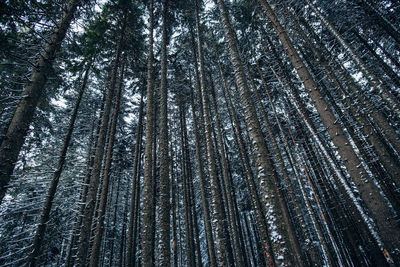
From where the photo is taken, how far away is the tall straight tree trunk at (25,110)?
4.02 meters

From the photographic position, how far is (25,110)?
4602 millimetres

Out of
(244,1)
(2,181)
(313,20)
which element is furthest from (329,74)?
(2,181)

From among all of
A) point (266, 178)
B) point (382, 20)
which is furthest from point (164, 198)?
point (382, 20)

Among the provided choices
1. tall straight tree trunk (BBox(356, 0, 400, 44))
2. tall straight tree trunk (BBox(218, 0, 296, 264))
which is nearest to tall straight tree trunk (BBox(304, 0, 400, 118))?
tall straight tree trunk (BBox(356, 0, 400, 44))

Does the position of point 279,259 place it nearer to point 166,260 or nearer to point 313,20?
point 166,260

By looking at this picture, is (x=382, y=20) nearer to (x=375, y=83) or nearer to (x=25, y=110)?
(x=375, y=83)

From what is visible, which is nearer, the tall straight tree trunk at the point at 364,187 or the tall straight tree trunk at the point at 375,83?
the tall straight tree trunk at the point at 364,187

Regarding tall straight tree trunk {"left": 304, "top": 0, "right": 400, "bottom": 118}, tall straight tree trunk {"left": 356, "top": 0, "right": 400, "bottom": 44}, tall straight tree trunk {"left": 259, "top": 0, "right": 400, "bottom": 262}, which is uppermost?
tall straight tree trunk {"left": 356, "top": 0, "right": 400, "bottom": 44}

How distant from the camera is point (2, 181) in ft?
12.5

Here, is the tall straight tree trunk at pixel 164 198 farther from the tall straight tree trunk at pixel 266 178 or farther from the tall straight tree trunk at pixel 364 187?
the tall straight tree trunk at pixel 364 187

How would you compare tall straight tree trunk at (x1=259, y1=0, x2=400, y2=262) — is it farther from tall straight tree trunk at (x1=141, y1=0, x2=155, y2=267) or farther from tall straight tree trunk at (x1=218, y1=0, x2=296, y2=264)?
tall straight tree trunk at (x1=141, y1=0, x2=155, y2=267)

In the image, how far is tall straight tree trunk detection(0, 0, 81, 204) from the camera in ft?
13.2

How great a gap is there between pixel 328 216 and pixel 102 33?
24.0 meters

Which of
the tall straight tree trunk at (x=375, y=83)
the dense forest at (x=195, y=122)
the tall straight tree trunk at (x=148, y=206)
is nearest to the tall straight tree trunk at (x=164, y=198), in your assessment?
the dense forest at (x=195, y=122)
